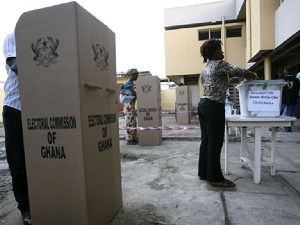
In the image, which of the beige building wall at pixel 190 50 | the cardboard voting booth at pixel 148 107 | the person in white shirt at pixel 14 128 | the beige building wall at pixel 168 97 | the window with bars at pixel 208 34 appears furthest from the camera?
the beige building wall at pixel 168 97

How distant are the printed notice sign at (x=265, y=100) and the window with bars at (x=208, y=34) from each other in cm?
→ 1174

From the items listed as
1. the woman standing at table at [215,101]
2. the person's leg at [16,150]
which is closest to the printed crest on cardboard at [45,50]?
the person's leg at [16,150]

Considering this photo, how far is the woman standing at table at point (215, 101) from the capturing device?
7.62 ft

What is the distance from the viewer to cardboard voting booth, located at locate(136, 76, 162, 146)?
15.7 feet

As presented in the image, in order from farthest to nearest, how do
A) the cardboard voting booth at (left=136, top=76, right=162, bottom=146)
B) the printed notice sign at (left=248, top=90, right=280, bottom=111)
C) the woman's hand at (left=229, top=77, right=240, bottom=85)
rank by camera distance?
the cardboard voting booth at (left=136, top=76, right=162, bottom=146) → the woman's hand at (left=229, top=77, right=240, bottom=85) → the printed notice sign at (left=248, top=90, right=280, bottom=111)

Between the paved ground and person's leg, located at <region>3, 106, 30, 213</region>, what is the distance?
270 millimetres

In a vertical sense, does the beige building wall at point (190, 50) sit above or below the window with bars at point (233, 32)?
below

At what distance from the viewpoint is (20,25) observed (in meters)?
1.48

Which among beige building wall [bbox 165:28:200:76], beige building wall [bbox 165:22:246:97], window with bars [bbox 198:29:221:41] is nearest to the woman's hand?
beige building wall [bbox 165:22:246:97]

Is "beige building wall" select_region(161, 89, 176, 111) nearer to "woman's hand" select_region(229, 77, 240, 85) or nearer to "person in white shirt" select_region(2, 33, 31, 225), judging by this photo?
"woman's hand" select_region(229, 77, 240, 85)

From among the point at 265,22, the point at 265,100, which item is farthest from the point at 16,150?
the point at 265,22

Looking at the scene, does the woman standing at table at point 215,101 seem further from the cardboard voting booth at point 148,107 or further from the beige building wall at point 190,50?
the beige building wall at point 190,50

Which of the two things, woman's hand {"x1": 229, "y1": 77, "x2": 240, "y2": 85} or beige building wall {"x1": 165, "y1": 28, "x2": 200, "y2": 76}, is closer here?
woman's hand {"x1": 229, "y1": 77, "x2": 240, "y2": 85}

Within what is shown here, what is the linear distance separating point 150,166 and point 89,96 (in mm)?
2055
